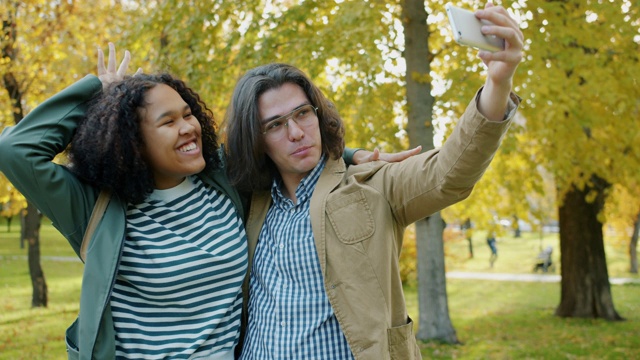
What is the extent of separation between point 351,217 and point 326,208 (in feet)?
0.31

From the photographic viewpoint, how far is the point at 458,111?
29.7 feet

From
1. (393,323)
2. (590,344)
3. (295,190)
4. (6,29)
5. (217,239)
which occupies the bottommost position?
(590,344)

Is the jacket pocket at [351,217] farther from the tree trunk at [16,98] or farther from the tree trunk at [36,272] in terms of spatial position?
the tree trunk at [36,272]

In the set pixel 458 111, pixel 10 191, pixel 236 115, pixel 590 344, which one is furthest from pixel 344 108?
pixel 10 191

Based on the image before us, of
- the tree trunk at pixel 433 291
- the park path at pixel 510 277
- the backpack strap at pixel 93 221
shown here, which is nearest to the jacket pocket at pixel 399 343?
the backpack strap at pixel 93 221

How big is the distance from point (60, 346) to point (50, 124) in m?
7.59

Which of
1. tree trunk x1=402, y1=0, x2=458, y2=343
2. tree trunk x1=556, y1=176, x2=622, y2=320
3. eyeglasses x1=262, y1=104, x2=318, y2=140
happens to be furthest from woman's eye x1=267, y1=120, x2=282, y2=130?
tree trunk x1=556, y1=176, x2=622, y2=320

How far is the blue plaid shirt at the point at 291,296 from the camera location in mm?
2365

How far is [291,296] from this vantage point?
241 cm

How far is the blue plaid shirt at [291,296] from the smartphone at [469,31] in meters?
0.91

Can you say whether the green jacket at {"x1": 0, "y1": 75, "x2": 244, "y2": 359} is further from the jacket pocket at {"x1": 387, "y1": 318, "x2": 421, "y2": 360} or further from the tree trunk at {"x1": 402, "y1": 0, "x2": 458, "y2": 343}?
the tree trunk at {"x1": 402, "y1": 0, "x2": 458, "y2": 343}

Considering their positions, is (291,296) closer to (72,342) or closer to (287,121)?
(287,121)

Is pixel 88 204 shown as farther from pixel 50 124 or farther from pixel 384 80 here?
pixel 384 80

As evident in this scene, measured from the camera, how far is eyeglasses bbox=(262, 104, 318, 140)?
2568 mm
